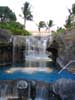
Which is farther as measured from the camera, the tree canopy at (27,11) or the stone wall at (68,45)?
the tree canopy at (27,11)

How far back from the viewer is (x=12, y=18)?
180ft

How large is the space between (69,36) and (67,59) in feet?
5.47

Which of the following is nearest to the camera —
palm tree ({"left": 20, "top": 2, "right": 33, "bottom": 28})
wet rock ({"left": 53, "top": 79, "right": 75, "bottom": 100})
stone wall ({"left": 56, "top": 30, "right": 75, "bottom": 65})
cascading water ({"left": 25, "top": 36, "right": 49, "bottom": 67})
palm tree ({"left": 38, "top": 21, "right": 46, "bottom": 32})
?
wet rock ({"left": 53, "top": 79, "right": 75, "bottom": 100})

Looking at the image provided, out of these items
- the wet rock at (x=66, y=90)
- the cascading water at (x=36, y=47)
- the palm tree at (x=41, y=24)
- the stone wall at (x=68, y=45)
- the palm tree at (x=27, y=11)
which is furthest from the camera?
the palm tree at (x=41, y=24)

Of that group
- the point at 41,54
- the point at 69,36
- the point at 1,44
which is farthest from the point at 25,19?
the point at 69,36

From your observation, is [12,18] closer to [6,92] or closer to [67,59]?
[67,59]

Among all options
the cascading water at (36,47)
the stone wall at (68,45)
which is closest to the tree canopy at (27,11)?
the cascading water at (36,47)

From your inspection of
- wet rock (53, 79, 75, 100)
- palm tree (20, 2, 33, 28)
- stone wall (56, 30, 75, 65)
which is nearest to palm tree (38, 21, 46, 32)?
palm tree (20, 2, 33, 28)

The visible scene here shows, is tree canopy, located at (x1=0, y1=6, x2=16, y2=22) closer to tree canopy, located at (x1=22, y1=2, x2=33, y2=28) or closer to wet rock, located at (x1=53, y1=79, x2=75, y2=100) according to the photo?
tree canopy, located at (x1=22, y1=2, x2=33, y2=28)

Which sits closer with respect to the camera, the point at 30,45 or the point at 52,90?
the point at 52,90

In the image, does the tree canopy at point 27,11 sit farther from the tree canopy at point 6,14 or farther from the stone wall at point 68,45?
the stone wall at point 68,45

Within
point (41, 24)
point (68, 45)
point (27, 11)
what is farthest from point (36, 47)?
point (41, 24)

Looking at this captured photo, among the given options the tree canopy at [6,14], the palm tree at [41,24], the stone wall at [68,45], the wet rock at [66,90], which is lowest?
the wet rock at [66,90]

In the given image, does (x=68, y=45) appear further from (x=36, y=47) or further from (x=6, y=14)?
(x=6, y=14)
